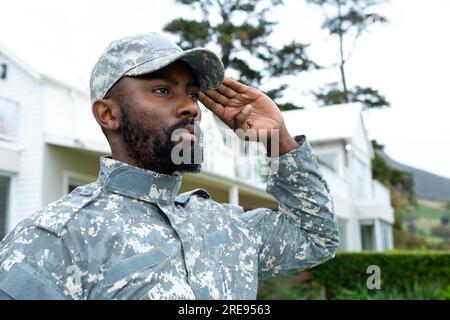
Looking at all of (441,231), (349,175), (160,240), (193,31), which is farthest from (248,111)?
(441,231)

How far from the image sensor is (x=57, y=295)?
1156 millimetres

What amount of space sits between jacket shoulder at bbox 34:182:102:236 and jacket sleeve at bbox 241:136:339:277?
51 centimetres

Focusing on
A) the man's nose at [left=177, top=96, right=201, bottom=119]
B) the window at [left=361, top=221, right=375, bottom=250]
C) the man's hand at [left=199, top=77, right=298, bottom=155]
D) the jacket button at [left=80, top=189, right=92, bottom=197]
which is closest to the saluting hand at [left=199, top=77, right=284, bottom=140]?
the man's hand at [left=199, top=77, right=298, bottom=155]

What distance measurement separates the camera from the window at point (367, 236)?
2030 cm

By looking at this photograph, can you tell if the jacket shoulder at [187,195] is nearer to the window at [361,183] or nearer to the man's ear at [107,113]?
the man's ear at [107,113]

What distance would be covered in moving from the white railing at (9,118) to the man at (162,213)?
8.08 meters

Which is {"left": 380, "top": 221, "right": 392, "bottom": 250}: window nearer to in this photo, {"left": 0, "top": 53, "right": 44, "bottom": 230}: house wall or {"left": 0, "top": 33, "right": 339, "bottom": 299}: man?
{"left": 0, "top": 53, "right": 44, "bottom": 230}: house wall

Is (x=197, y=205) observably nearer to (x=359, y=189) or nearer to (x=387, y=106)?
(x=359, y=189)

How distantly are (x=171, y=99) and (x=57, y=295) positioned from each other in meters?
0.59

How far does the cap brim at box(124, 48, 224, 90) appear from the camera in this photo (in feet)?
4.70

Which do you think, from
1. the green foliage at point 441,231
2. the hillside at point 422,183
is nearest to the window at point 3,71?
the hillside at point 422,183

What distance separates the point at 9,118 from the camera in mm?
9172

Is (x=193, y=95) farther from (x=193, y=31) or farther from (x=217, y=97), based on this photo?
(x=193, y=31)

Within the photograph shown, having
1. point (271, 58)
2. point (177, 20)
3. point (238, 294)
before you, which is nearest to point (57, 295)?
point (238, 294)
